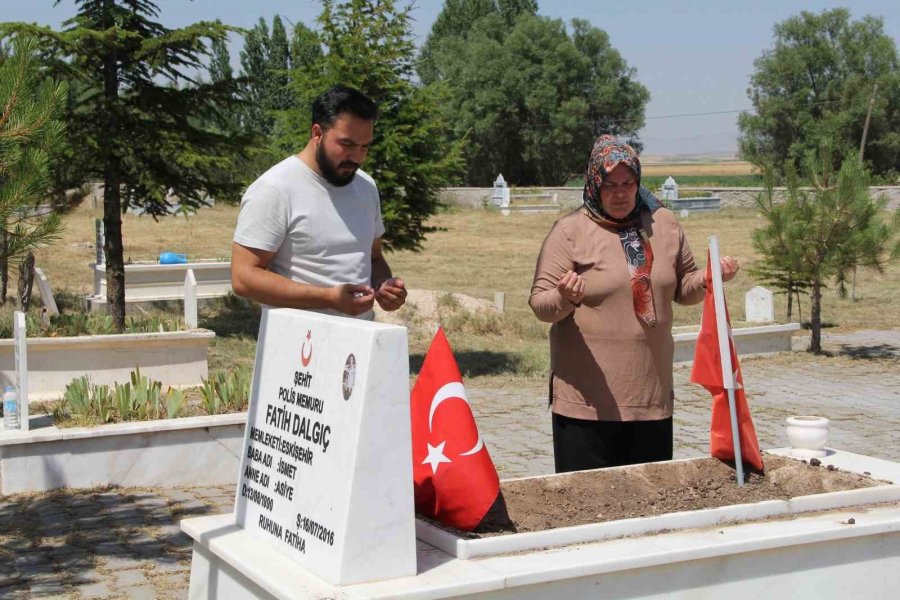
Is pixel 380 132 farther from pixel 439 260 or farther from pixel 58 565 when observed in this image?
pixel 439 260

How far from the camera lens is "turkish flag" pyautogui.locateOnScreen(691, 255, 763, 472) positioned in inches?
166

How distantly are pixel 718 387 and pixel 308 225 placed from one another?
1647 mm

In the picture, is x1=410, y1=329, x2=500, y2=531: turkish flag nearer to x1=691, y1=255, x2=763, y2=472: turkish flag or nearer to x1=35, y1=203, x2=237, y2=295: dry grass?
x1=691, y1=255, x2=763, y2=472: turkish flag

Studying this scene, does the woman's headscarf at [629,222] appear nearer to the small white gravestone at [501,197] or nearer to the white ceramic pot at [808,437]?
the white ceramic pot at [808,437]

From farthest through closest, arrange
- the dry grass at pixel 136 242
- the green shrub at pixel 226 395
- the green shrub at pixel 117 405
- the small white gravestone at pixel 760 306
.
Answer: the dry grass at pixel 136 242
the small white gravestone at pixel 760 306
the green shrub at pixel 226 395
the green shrub at pixel 117 405

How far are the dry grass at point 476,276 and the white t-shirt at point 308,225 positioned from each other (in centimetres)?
335

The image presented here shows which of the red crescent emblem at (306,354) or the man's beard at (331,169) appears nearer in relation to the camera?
the red crescent emblem at (306,354)

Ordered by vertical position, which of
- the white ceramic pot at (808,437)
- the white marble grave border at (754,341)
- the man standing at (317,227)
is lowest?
the white marble grave border at (754,341)

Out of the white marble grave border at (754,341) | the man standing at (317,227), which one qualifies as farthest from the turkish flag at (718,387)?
the white marble grave border at (754,341)

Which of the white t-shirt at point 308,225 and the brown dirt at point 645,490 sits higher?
the white t-shirt at point 308,225

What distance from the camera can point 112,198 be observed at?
12.6 m

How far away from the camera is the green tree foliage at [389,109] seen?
1241cm

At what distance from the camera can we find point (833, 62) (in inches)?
2778

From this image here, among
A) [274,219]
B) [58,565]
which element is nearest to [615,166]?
[274,219]
